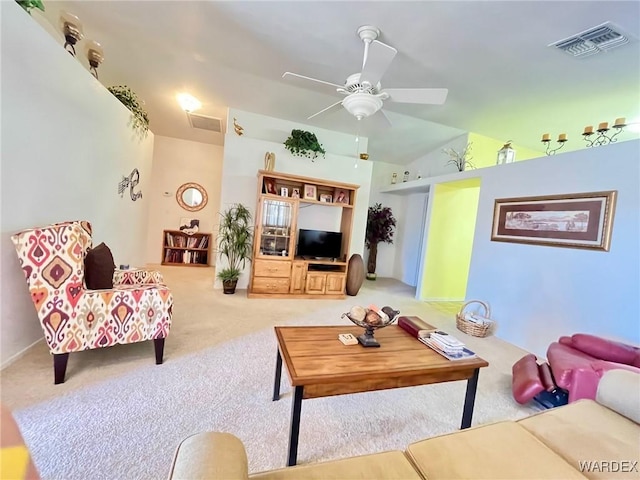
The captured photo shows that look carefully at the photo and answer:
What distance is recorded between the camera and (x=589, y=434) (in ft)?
3.68

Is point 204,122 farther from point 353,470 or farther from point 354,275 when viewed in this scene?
point 353,470

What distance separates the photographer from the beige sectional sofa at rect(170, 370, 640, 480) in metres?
0.76

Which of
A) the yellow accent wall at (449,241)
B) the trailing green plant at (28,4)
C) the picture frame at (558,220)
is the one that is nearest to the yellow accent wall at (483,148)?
the yellow accent wall at (449,241)

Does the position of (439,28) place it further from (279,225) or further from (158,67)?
(158,67)

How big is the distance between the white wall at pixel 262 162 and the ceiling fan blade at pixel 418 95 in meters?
2.57

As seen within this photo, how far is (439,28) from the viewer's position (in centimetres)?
240

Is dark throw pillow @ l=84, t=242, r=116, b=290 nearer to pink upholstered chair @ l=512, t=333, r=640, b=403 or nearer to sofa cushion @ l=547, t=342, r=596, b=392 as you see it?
pink upholstered chair @ l=512, t=333, r=640, b=403

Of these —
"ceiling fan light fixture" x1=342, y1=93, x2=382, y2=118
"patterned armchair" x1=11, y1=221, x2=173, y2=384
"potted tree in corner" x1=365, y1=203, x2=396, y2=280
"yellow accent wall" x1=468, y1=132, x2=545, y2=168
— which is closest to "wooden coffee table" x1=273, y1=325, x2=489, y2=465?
"patterned armchair" x1=11, y1=221, x2=173, y2=384

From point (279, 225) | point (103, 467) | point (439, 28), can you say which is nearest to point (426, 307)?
point (279, 225)

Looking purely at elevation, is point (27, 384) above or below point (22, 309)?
below

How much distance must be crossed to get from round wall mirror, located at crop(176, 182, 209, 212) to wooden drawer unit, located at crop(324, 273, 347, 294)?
145 inches

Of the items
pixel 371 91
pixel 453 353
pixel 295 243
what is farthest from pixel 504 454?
pixel 295 243

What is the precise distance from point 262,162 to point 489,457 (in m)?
4.51

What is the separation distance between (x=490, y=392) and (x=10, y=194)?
12.9 feet
